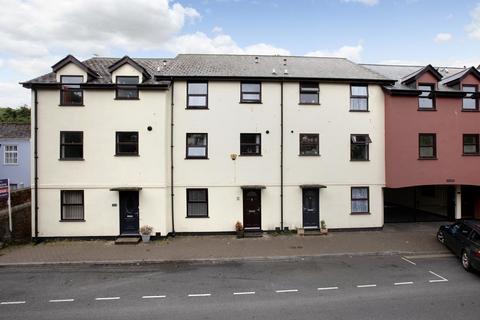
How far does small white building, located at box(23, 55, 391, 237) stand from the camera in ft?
47.8

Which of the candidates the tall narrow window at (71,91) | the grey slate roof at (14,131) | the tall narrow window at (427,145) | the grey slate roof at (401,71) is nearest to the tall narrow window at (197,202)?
the tall narrow window at (71,91)

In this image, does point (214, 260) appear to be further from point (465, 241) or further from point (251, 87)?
point (465, 241)

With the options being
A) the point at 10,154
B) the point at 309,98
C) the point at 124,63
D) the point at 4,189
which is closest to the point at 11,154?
the point at 10,154

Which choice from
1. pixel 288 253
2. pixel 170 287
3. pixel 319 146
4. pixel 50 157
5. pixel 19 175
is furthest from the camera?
pixel 19 175

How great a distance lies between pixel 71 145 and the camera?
1466 cm

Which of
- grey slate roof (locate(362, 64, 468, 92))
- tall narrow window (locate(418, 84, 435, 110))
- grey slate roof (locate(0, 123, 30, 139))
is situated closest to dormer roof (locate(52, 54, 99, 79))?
grey slate roof (locate(0, 123, 30, 139))

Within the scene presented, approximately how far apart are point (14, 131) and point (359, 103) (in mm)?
29368

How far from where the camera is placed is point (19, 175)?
85.6 ft

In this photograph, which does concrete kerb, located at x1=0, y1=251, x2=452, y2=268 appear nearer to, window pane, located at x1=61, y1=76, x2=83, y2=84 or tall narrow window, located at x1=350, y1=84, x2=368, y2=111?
tall narrow window, located at x1=350, y1=84, x2=368, y2=111

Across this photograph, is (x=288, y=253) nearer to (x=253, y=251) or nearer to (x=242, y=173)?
(x=253, y=251)

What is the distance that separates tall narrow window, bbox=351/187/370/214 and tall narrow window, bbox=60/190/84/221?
1465cm

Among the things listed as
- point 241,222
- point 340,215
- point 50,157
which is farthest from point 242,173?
point 50,157

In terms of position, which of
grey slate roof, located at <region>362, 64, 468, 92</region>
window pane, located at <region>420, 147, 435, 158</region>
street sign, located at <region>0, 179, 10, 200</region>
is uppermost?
grey slate roof, located at <region>362, 64, 468, 92</region>

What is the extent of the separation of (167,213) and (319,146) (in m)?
8.99
